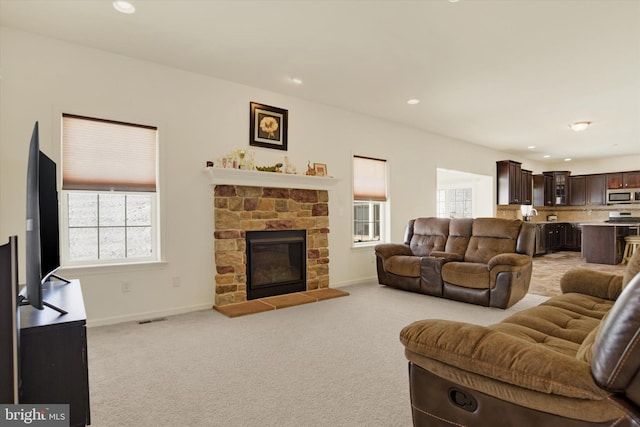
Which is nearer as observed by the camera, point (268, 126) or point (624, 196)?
point (268, 126)

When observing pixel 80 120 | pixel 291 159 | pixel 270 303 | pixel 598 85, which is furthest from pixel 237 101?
pixel 598 85

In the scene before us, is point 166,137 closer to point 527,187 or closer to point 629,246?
point 527,187

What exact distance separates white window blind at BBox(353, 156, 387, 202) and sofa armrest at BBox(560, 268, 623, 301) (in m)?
3.38

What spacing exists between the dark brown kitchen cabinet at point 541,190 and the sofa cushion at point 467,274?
7509mm

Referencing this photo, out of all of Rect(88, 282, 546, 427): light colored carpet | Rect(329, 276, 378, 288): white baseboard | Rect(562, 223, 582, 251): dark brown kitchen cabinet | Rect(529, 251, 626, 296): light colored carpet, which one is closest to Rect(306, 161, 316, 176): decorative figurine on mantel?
Rect(329, 276, 378, 288): white baseboard

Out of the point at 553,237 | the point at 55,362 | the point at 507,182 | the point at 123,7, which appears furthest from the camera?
the point at 553,237

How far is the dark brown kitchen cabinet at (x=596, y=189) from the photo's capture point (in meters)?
10.1

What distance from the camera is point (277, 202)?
465cm

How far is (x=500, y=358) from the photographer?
1.24 meters

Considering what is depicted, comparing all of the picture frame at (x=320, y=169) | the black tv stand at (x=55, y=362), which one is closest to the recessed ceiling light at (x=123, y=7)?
the black tv stand at (x=55, y=362)

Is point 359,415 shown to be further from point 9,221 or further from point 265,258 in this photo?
point 9,221

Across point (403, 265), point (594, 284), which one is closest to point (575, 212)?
point (403, 265)

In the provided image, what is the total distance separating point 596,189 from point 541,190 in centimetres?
150

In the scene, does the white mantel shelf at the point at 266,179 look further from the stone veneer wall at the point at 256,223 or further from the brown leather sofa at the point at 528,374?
the brown leather sofa at the point at 528,374
